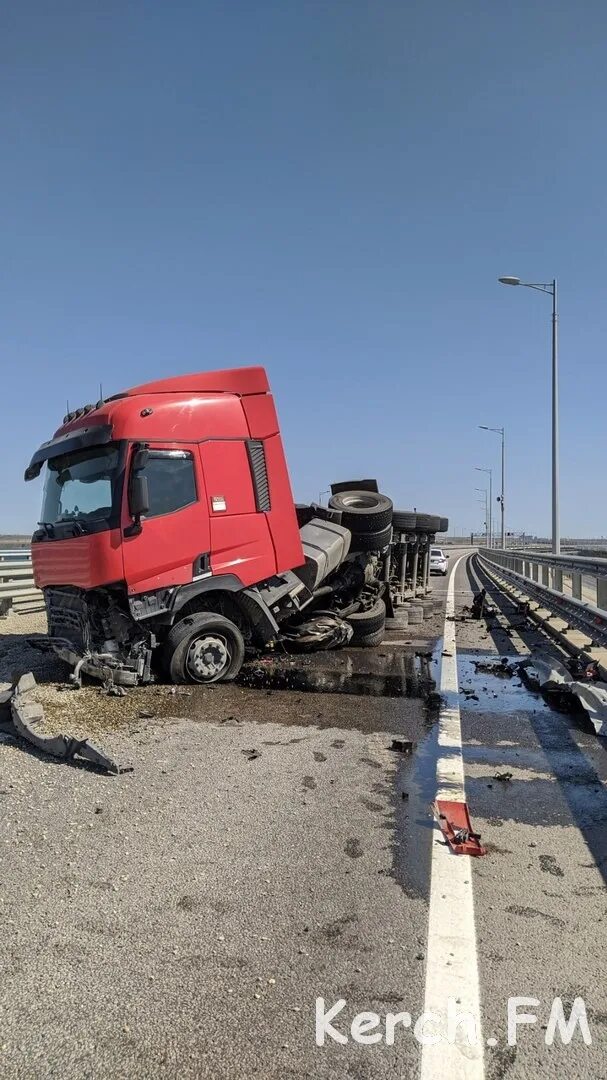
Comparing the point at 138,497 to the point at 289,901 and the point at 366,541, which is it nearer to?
the point at 289,901

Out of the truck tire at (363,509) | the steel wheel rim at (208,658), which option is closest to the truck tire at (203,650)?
the steel wheel rim at (208,658)

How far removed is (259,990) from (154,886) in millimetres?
955

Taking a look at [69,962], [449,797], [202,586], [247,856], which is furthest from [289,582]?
[69,962]

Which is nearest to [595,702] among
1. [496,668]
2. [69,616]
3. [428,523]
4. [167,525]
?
[496,668]

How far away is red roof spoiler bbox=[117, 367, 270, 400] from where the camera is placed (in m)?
7.79

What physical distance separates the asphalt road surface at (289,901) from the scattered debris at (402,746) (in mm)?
127

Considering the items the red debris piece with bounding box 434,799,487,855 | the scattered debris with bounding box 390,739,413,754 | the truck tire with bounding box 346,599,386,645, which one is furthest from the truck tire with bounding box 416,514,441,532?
the red debris piece with bounding box 434,799,487,855

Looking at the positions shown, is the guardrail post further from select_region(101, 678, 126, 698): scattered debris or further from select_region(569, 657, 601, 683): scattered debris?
select_region(101, 678, 126, 698): scattered debris

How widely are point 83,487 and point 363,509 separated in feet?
17.8

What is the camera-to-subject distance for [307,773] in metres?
5.02

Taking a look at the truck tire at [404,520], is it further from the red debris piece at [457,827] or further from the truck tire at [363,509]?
the red debris piece at [457,827]

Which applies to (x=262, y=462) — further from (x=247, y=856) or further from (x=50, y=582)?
(x=247, y=856)

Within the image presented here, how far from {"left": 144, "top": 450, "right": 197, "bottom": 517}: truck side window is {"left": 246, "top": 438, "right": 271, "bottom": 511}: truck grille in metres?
0.86

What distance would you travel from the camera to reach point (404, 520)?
15.2m
